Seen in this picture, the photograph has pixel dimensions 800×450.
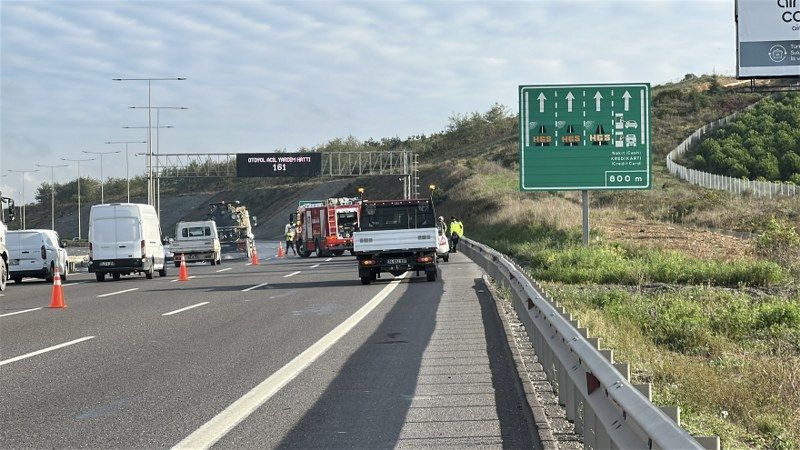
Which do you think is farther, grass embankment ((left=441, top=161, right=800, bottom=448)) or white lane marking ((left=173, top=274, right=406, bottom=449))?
grass embankment ((left=441, top=161, right=800, bottom=448))

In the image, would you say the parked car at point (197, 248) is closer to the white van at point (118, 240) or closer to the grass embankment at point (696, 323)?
the white van at point (118, 240)

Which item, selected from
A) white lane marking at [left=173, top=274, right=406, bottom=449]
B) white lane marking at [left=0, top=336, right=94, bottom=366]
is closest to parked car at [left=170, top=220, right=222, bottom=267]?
white lane marking at [left=0, top=336, right=94, bottom=366]

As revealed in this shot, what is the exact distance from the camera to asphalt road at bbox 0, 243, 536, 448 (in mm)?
8156

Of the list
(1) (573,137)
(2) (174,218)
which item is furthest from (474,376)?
(2) (174,218)

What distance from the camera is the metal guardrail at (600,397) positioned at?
4.48 m

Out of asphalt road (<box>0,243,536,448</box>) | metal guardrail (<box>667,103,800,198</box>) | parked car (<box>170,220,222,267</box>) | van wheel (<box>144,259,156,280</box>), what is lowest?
asphalt road (<box>0,243,536,448</box>)

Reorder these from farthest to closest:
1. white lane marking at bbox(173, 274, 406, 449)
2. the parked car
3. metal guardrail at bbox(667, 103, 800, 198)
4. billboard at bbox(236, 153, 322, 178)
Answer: billboard at bbox(236, 153, 322, 178) < metal guardrail at bbox(667, 103, 800, 198) < the parked car < white lane marking at bbox(173, 274, 406, 449)

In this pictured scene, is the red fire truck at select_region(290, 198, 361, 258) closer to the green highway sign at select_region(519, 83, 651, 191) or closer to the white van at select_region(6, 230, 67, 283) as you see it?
the white van at select_region(6, 230, 67, 283)

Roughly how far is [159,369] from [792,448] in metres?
6.97

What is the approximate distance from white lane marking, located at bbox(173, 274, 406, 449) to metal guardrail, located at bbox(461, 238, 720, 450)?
259cm

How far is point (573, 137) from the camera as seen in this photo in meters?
32.8

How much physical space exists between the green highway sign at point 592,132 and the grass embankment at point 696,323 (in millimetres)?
2188

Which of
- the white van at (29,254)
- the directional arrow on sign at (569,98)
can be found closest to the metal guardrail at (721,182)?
the directional arrow on sign at (569,98)

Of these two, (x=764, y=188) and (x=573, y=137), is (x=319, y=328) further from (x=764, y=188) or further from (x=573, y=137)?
(x=764, y=188)
